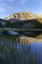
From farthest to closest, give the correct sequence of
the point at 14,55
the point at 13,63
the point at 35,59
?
the point at 14,55 → the point at 35,59 → the point at 13,63

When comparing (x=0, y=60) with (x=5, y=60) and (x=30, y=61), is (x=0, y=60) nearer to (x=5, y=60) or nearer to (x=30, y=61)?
(x=5, y=60)

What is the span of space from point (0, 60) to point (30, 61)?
7.51 ft

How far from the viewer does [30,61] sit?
1227 centimetres

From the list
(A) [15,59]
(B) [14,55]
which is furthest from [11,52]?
(A) [15,59]

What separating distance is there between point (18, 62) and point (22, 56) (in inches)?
48.3

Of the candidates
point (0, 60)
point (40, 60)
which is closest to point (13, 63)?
point (0, 60)

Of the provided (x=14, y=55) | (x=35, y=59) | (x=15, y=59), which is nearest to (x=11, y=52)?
(x=14, y=55)

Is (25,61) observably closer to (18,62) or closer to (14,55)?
(18,62)

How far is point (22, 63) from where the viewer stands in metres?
11.7

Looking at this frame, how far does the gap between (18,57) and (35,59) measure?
143 centimetres

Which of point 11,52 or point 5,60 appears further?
point 11,52

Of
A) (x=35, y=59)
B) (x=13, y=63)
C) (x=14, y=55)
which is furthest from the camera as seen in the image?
(x=14, y=55)

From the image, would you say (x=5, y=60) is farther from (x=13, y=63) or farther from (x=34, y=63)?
(x=34, y=63)

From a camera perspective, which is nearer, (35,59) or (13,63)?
(13,63)
